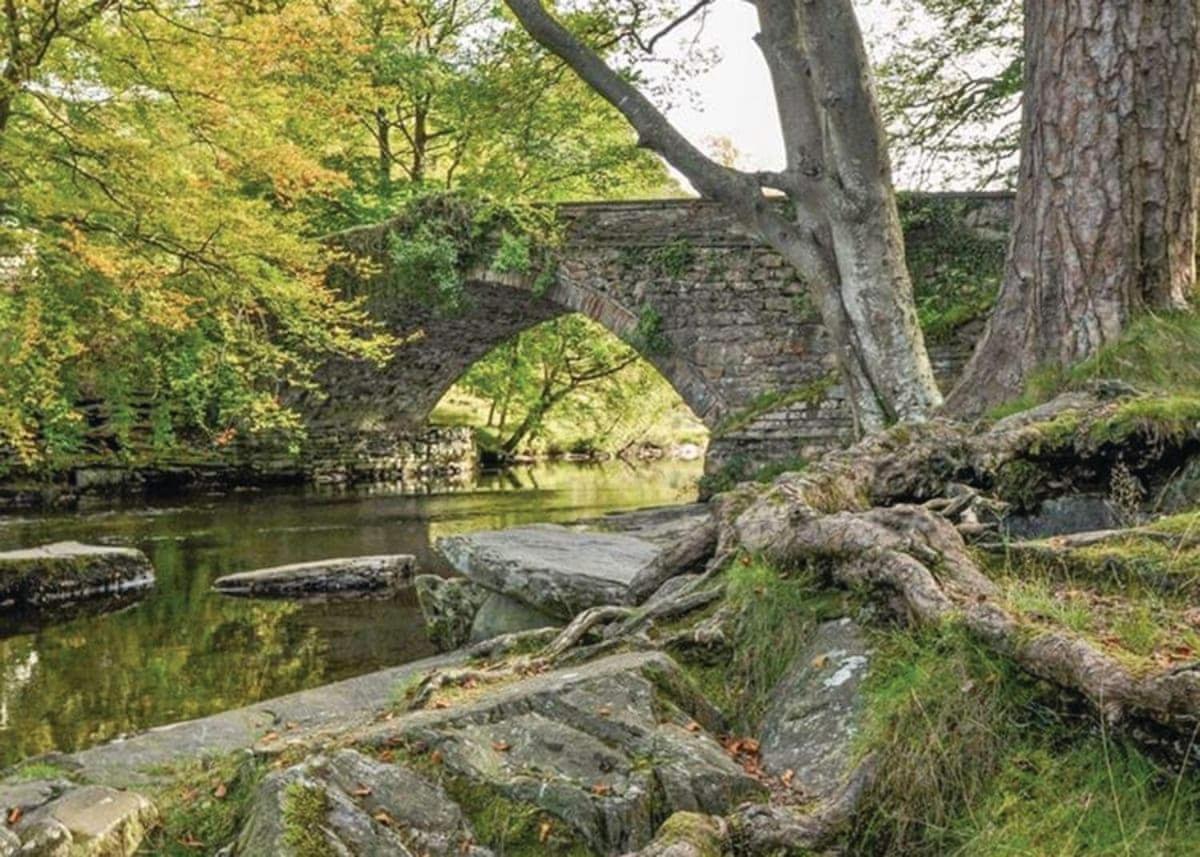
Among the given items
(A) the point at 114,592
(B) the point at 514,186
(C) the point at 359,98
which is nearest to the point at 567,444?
(B) the point at 514,186

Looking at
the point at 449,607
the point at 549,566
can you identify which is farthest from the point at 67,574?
the point at 549,566

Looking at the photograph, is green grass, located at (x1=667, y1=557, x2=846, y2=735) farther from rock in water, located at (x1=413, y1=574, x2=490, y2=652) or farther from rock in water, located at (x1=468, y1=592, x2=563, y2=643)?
rock in water, located at (x1=413, y1=574, x2=490, y2=652)

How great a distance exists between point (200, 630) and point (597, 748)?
5914 millimetres

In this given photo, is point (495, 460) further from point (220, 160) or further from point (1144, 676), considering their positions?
point (1144, 676)

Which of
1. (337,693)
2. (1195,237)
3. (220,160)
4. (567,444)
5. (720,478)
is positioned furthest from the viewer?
(567,444)

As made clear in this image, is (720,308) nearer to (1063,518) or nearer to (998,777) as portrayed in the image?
(1063,518)

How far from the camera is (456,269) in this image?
17.3 m

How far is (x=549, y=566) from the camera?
5984mm

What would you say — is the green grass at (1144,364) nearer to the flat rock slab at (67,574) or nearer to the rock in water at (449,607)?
the rock in water at (449,607)

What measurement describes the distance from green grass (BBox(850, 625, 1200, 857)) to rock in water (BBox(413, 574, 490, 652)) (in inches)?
169

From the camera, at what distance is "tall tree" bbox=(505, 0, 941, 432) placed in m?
7.08

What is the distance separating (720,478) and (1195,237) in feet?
31.7

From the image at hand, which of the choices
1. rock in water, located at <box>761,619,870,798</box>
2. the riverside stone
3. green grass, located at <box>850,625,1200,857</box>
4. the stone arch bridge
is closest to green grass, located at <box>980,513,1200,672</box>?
green grass, located at <box>850,625,1200,857</box>

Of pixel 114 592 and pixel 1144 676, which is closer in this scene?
pixel 1144 676
